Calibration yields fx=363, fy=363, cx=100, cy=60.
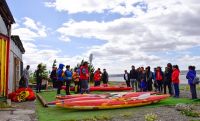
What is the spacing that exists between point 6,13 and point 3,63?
2.20 metres

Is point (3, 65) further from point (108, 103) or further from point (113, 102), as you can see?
point (113, 102)

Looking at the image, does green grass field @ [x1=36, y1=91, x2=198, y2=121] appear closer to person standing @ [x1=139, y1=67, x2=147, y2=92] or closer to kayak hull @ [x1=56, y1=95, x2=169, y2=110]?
kayak hull @ [x1=56, y1=95, x2=169, y2=110]

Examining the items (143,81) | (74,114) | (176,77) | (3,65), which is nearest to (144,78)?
(143,81)

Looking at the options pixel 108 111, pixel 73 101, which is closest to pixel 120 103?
pixel 108 111

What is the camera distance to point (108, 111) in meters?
13.5

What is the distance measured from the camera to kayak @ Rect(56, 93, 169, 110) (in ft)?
44.6

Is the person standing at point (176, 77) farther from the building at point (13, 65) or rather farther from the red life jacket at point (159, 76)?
the building at point (13, 65)

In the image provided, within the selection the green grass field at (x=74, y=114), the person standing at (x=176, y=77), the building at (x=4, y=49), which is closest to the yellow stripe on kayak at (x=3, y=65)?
the building at (x=4, y=49)

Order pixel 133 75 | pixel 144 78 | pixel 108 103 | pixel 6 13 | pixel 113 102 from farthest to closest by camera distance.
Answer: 1. pixel 133 75
2. pixel 144 78
3. pixel 6 13
4. pixel 113 102
5. pixel 108 103

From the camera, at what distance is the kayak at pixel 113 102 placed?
44.6ft

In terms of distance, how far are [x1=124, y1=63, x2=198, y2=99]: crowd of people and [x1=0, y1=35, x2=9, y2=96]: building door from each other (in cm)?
812

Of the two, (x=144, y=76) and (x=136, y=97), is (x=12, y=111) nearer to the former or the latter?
(x=136, y=97)

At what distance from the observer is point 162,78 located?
814 inches

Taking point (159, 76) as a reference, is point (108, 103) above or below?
below
